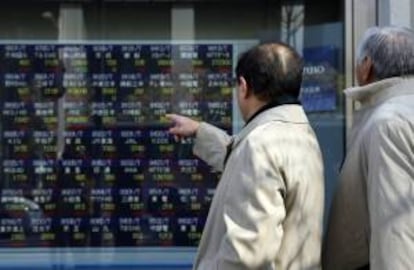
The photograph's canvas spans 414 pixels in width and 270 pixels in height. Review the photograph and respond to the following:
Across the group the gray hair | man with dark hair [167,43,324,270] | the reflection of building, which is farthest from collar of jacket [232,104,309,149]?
the reflection of building

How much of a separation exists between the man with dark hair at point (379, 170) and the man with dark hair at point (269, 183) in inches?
3.9

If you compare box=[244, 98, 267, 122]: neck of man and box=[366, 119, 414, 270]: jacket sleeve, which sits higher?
box=[244, 98, 267, 122]: neck of man

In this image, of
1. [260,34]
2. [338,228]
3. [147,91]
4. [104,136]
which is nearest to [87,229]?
Result: [104,136]

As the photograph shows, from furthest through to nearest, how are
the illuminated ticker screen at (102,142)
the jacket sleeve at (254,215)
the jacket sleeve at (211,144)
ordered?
the illuminated ticker screen at (102,142) < the jacket sleeve at (211,144) < the jacket sleeve at (254,215)

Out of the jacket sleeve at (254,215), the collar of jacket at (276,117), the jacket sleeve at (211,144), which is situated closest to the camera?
the jacket sleeve at (254,215)

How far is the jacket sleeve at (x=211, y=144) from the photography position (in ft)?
11.8

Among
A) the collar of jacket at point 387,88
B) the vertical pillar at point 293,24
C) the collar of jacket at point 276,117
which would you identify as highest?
the vertical pillar at point 293,24

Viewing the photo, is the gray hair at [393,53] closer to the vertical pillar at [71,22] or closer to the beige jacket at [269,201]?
the beige jacket at [269,201]

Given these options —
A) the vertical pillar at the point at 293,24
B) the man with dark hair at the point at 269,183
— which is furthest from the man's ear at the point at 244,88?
the vertical pillar at the point at 293,24

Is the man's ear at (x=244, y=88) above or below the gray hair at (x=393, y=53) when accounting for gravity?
below

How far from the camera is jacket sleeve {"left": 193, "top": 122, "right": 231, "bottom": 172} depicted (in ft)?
11.8

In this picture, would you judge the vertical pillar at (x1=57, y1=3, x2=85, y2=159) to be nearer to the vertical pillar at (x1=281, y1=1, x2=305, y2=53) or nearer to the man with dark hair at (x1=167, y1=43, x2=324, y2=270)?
the vertical pillar at (x1=281, y1=1, x2=305, y2=53)

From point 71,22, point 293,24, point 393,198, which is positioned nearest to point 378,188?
point 393,198

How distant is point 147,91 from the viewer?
5367 millimetres
